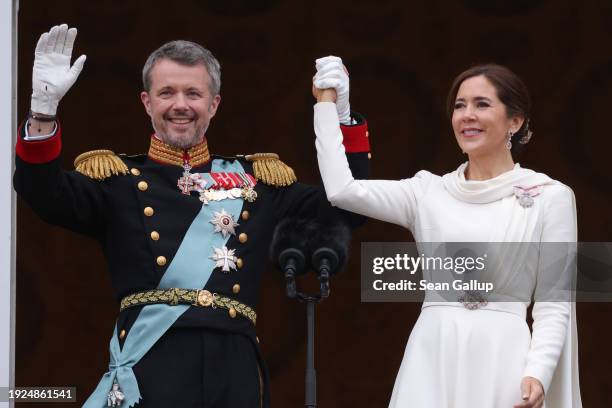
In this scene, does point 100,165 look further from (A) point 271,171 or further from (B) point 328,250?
→ (B) point 328,250

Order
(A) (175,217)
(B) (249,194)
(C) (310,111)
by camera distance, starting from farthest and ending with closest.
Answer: (C) (310,111) → (B) (249,194) → (A) (175,217)

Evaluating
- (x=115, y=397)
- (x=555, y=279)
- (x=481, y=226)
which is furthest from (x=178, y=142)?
(x=555, y=279)

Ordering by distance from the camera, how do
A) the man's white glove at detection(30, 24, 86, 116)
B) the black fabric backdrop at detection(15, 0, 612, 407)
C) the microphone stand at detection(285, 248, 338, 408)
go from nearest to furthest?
the microphone stand at detection(285, 248, 338, 408)
the man's white glove at detection(30, 24, 86, 116)
the black fabric backdrop at detection(15, 0, 612, 407)

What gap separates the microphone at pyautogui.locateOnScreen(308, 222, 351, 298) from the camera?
4266 millimetres

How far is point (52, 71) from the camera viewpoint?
172 inches

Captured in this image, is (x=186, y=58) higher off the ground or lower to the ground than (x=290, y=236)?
higher

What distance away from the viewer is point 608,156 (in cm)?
657

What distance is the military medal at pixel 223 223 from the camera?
4.53 m

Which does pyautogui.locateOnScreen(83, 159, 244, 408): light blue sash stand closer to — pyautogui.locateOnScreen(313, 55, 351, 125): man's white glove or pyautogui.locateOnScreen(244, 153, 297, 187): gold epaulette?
pyautogui.locateOnScreen(244, 153, 297, 187): gold epaulette

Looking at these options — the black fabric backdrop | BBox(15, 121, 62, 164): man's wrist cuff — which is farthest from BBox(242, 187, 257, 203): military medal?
the black fabric backdrop

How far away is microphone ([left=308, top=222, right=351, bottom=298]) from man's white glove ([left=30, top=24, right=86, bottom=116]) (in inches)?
29.7

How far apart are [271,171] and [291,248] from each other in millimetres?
455

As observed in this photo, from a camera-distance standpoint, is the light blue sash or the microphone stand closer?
the microphone stand

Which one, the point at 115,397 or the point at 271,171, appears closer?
the point at 115,397
